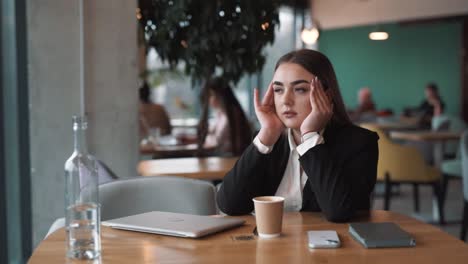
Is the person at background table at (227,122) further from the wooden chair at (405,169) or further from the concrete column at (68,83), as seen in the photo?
the wooden chair at (405,169)

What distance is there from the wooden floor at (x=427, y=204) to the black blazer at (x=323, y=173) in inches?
146

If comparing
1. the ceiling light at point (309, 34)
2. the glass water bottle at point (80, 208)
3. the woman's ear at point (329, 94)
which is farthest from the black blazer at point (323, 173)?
the ceiling light at point (309, 34)

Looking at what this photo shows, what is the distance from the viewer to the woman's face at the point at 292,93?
2.35 metres

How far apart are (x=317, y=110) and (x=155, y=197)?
0.66 meters

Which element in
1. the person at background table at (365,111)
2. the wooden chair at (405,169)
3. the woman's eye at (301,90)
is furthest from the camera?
the person at background table at (365,111)

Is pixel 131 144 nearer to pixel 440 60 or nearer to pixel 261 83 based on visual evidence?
pixel 261 83

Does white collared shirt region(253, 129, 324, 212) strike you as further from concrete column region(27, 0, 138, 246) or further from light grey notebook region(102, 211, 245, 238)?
concrete column region(27, 0, 138, 246)

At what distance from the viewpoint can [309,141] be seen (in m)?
2.22

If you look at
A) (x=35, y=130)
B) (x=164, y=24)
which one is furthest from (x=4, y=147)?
(x=164, y=24)

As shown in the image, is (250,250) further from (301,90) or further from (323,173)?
(301,90)

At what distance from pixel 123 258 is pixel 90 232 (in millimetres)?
102

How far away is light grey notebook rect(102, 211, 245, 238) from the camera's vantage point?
1.81 m

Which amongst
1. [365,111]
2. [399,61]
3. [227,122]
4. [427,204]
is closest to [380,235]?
[227,122]

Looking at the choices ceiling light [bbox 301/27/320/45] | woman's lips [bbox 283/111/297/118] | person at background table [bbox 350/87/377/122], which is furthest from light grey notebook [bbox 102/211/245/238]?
person at background table [bbox 350/87/377/122]
